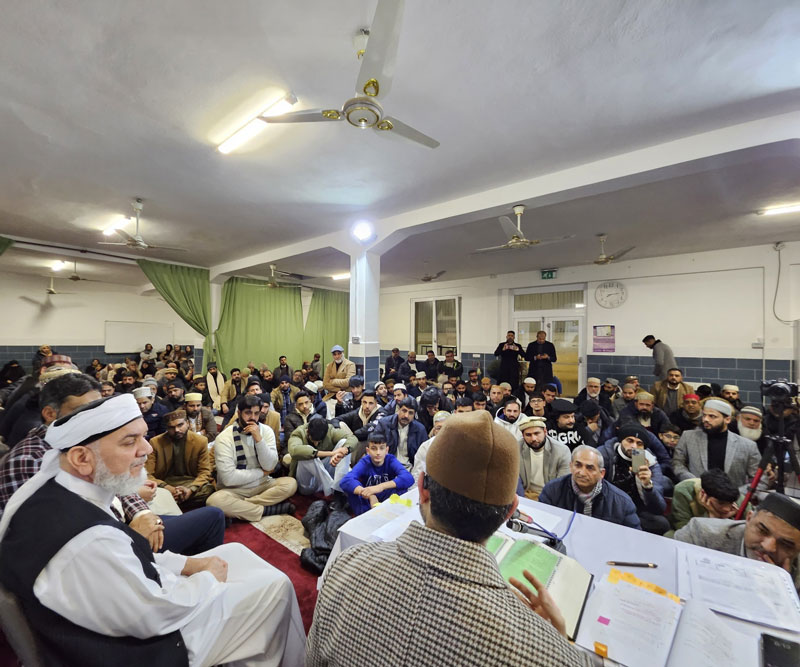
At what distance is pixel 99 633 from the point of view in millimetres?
998

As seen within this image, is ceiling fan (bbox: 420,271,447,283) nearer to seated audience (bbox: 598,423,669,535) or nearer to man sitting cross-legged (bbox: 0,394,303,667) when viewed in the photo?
seated audience (bbox: 598,423,669,535)

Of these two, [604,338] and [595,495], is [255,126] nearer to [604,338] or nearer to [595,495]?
[595,495]

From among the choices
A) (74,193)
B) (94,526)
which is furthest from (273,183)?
(94,526)

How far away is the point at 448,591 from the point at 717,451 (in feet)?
10.6

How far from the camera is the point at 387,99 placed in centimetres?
225

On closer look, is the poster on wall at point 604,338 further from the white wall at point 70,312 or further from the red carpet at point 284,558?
the white wall at point 70,312

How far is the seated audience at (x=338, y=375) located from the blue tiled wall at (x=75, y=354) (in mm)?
4096

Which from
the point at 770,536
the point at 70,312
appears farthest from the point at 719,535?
the point at 70,312

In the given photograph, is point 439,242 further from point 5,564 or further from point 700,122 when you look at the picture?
point 5,564

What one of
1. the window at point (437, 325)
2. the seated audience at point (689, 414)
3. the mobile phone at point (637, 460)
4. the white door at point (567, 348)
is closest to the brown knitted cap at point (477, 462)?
the mobile phone at point (637, 460)

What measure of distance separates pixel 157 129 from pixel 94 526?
269 centimetres

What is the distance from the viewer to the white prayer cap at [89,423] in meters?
1.19

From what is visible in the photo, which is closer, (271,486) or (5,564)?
(5,564)

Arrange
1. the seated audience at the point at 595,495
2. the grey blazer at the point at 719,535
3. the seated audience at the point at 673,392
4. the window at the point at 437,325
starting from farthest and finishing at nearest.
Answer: the window at the point at 437,325
the seated audience at the point at 673,392
the seated audience at the point at 595,495
the grey blazer at the point at 719,535
